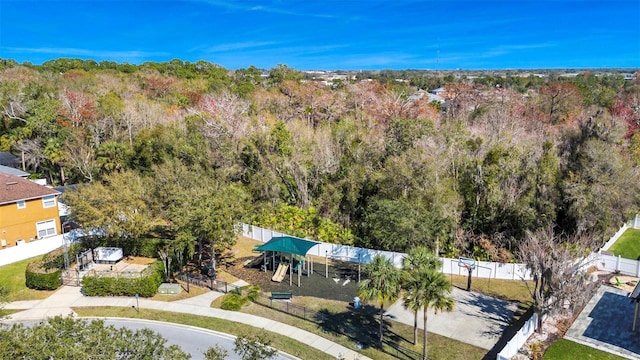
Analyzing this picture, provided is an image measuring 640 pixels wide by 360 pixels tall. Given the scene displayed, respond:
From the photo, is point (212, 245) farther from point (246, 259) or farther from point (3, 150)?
point (3, 150)

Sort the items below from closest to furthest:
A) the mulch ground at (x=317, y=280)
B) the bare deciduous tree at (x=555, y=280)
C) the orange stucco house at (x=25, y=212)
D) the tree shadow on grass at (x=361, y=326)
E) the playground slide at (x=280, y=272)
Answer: the bare deciduous tree at (x=555, y=280), the tree shadow on grass at (x=361, y=326), the mulch ground at (x=317, y=280), the playground slide at (x=280, y=272), the orange stucco house at (x=25, y=212)

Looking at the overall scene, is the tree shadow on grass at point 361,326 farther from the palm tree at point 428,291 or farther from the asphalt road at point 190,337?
the asphalt road at point 190,337

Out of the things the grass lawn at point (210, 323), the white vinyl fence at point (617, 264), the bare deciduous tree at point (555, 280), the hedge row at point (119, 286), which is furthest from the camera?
the white vinyl fence at point (617, 264)

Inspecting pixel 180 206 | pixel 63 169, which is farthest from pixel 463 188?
pixel 63 169

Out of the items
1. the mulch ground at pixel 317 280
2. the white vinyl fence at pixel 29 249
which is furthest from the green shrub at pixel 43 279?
the mulch ground at pixel 317 280

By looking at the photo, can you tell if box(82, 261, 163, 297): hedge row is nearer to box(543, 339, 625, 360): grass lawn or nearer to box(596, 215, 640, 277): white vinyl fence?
box(543, 339, 625, 360): grass lawn

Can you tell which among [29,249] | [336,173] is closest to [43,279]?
[29,249]
